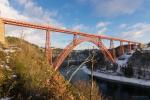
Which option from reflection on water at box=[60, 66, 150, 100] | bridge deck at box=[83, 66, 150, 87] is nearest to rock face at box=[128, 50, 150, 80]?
bridge deck at box=[83, 66, 150, 87]

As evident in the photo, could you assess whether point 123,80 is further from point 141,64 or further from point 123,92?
point 123,92

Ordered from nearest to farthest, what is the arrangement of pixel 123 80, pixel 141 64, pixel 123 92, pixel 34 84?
pixel 34 84 < pixel 123 92 < pixel 123 80 < pixel 141 64

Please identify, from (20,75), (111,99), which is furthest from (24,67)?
(111,99)

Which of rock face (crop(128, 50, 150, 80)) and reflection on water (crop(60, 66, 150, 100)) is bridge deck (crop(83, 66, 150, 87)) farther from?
rock face (crop(128, 50, 150, 80))

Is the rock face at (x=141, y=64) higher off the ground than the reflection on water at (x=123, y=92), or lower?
higher

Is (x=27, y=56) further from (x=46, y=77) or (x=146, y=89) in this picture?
(x=146, y=89)

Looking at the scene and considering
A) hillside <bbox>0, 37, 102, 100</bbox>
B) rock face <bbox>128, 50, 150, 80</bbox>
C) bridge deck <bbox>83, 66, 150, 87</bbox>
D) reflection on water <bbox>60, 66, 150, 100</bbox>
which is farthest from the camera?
rock face <bbox>128, 50, 150, 80</bbox>

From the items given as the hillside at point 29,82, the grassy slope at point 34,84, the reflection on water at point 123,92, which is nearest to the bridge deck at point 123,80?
the reflection on water at point 123,92

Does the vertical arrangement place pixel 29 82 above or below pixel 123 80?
above

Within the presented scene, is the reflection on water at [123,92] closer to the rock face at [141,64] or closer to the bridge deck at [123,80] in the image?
the bridge deck at [123,80]

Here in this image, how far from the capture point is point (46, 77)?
1595 centimetres

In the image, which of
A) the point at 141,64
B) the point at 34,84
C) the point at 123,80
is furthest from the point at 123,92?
the point at 34,84

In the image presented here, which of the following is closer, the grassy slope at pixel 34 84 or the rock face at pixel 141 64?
the grassy slope at pixel 34 84

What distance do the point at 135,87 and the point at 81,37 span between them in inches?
712
